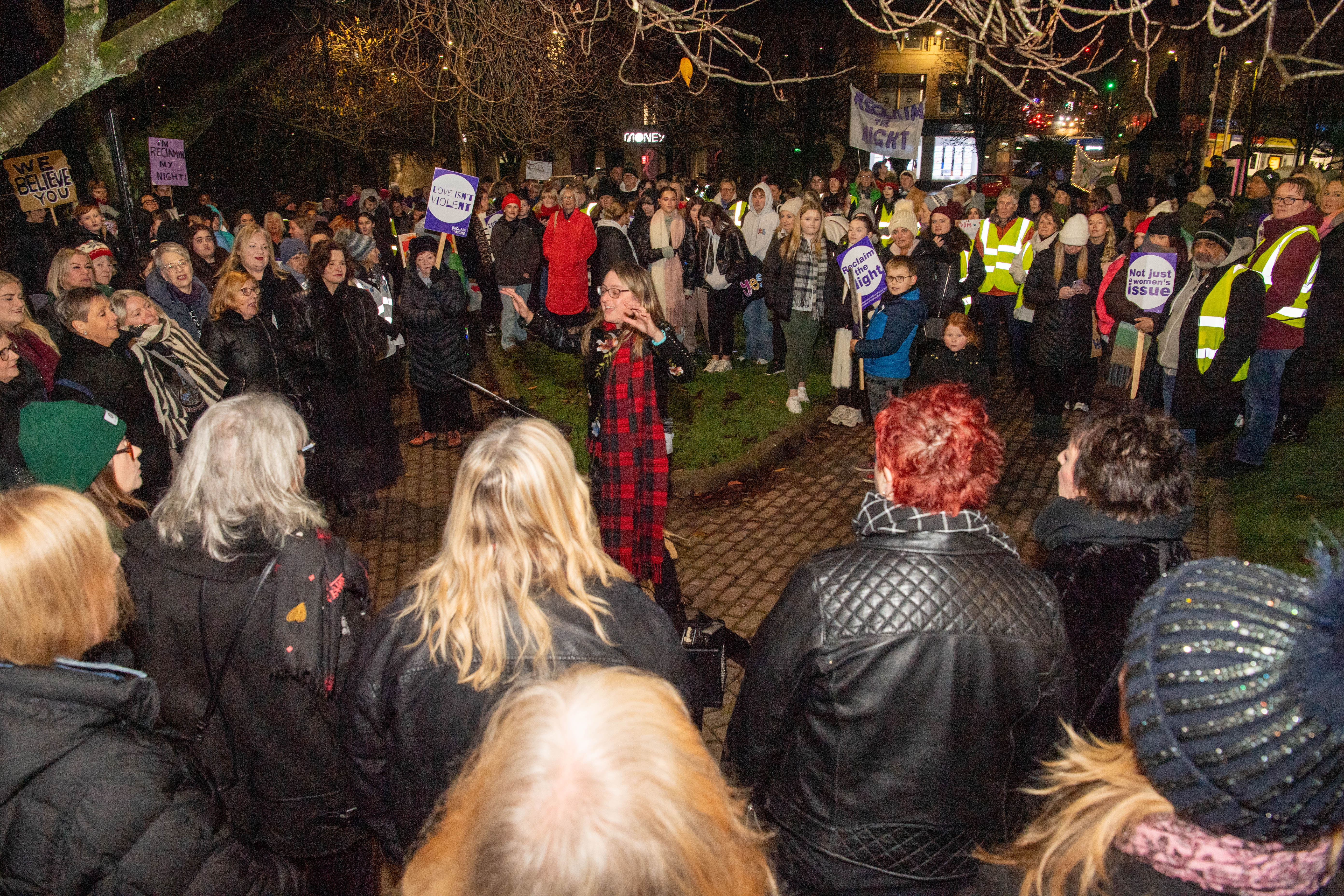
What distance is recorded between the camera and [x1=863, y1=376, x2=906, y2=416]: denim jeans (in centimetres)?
716

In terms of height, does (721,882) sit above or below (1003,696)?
above

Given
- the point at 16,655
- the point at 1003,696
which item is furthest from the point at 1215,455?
the point at 16,655

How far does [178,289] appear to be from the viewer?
6.64 m

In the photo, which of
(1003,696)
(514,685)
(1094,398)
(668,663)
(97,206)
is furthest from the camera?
(97,206)

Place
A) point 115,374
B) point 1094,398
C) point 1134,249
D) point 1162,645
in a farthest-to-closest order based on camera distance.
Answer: point 1094,398 < point 1134,249 < point 115,374 < point 1162,645

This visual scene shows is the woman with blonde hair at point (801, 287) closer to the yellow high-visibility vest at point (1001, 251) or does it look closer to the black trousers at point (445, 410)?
the yellow high-visibility vest at point (1001, 251)

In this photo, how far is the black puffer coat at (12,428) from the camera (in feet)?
12.8

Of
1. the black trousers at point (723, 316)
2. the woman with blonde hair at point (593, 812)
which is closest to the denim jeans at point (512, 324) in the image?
the black trousers at point (723, 316)

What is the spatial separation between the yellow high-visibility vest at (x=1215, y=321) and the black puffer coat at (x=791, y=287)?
112 inches

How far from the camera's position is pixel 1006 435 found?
8047mm

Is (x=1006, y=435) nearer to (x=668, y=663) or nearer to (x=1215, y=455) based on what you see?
(x=1215, y=455)

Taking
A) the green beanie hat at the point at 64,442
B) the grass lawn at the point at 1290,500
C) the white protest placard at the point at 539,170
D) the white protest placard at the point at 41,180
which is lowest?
the grass lawn at the point at 1290,500

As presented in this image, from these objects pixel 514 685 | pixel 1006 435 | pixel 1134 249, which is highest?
pixel 1134 249

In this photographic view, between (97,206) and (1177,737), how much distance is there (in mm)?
13638
